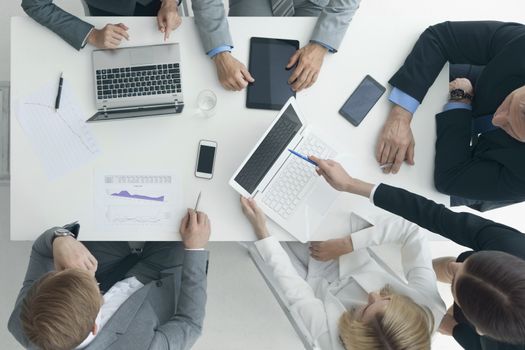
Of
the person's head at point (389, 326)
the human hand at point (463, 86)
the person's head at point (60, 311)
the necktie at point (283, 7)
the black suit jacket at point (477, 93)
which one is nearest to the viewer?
the person's head at point (60, 311)

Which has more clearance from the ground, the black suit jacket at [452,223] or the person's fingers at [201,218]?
the black suit jacket at [452,223]

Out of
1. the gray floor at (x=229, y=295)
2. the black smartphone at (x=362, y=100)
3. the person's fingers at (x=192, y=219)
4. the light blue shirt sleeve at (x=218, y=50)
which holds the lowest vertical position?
the gray floor at (x=229, y=295)

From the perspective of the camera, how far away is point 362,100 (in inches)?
53.0

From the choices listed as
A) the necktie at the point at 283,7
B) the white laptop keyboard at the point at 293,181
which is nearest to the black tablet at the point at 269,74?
the white laptop keyboard at the point at 293,181

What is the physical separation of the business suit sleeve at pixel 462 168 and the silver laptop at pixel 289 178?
0.35 meters

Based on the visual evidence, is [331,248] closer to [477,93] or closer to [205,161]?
[205,161]

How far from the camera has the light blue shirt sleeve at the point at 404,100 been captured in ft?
4.35

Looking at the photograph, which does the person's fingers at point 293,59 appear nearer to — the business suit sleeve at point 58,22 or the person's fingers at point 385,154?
the person's fingers at point 385,154

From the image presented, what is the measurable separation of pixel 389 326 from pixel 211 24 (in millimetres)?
989

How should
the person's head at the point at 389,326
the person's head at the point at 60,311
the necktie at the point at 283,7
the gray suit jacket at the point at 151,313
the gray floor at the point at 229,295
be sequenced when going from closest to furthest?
the person's head at the point at 60,311 < the person's head at the point at 389,326 < the gray suit jacket at the point at 151,313 < the necktie at the point at 283,7 < the gray floor at the point at 229,295

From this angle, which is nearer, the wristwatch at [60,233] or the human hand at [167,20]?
the wristwatch at [60,233]

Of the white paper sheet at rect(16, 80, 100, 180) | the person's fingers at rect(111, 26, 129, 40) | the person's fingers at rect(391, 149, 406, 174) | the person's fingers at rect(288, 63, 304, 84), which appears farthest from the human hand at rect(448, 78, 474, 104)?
the white paper sheet at rect(16, 80, 100, 180)

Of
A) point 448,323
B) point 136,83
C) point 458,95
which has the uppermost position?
point 458,95

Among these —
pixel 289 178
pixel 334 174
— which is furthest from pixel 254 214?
pixel 334 174
